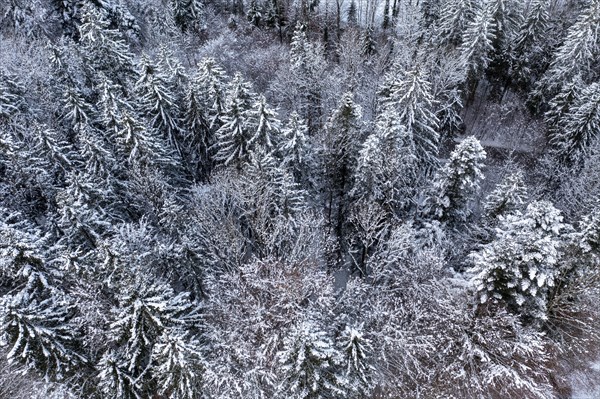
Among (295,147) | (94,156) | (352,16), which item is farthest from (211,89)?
(352,16)

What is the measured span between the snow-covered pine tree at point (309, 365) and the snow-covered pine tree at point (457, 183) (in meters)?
12.9

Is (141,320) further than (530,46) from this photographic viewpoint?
No

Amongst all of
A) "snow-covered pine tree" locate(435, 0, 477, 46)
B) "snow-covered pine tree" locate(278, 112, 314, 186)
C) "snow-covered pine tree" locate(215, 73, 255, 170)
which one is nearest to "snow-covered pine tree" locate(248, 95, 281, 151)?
"snow-covered pine tree" locate(215, 73, 255, 170)

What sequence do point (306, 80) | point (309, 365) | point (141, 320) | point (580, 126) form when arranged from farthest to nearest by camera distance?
point (306, 80) < point (580, 126) < point (141, 320) < point (309, 365)

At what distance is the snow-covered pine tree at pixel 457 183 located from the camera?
23.9 metres

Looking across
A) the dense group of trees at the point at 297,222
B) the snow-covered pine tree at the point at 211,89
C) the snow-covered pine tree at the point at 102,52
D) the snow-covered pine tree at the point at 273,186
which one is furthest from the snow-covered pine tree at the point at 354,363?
the snow-covered pine tree at the point at 102,52

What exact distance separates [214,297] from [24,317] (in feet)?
28.0

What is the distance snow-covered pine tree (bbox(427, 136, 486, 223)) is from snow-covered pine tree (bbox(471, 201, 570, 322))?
5022 mm

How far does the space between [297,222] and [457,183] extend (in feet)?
33.4

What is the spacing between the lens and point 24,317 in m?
18.3

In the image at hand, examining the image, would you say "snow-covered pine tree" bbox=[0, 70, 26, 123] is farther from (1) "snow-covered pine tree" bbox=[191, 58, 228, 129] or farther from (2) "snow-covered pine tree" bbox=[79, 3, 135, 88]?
(1) "snow-covered pine tree" bbox=[191, 58, 228, 129]

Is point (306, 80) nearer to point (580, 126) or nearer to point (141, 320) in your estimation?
point (580, 126)

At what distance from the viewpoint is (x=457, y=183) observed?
2502cm

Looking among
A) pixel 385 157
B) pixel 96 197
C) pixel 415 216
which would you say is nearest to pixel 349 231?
pixel 415 216
